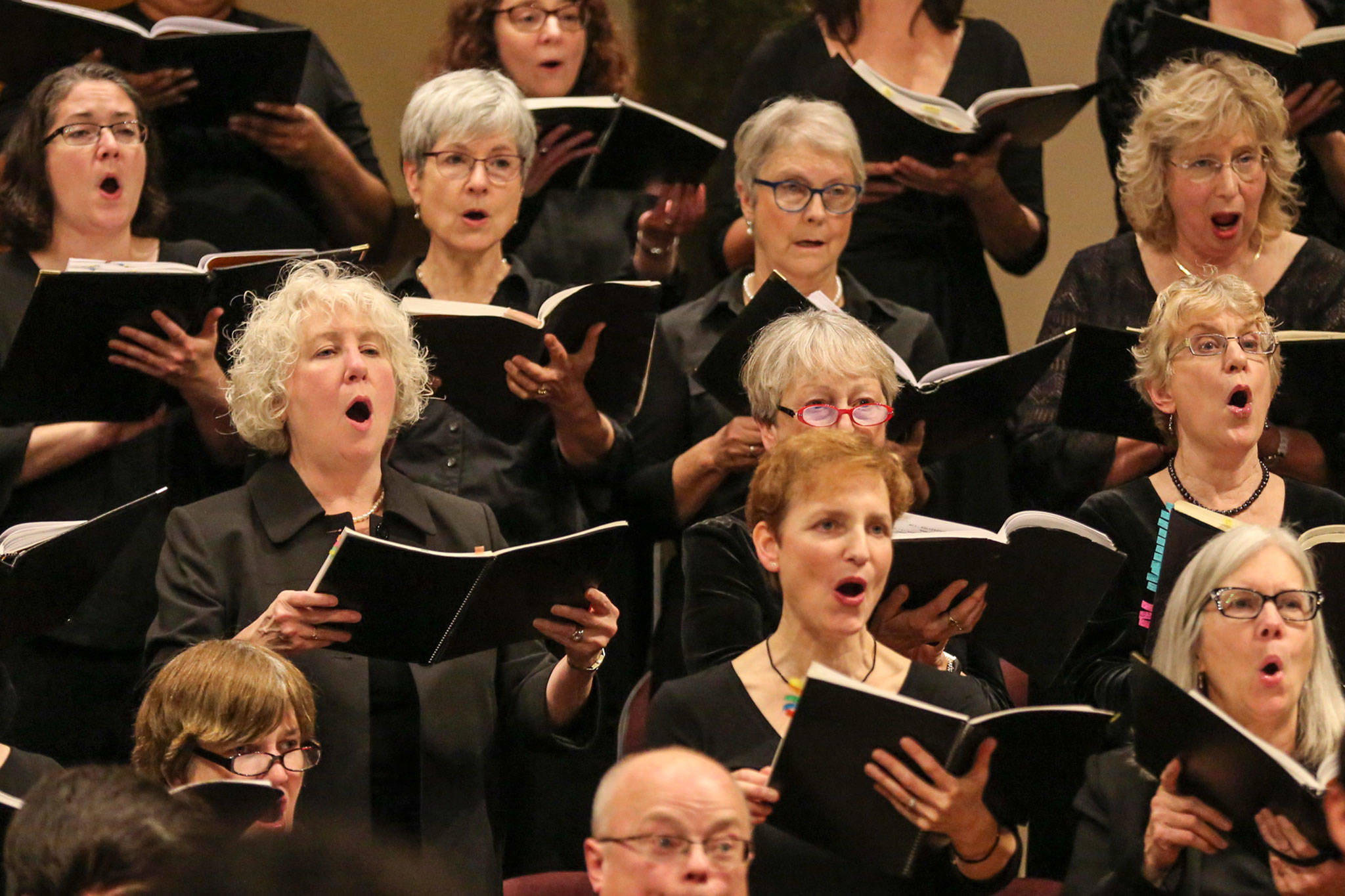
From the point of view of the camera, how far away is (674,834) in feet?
7.55

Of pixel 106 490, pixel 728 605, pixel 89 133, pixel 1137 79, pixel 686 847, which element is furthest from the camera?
pixel 1137 79

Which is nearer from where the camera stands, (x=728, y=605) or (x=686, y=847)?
(x=686, y=847)

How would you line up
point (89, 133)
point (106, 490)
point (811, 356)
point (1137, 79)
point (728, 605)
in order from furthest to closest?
point (1137, 79) → point (89, 133) → point (106, 490) → point (811, 356) → point (728, 605)

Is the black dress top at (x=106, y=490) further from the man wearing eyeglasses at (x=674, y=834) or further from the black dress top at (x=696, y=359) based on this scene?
the man wearing eyeglasses at (x=674, y=834)

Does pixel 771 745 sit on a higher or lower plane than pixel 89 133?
lower

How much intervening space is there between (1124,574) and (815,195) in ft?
3.33

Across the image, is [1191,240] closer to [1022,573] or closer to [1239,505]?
[1239,505]

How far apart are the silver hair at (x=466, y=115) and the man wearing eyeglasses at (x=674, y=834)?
5.81 feet

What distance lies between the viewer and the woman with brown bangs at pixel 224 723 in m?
2.64

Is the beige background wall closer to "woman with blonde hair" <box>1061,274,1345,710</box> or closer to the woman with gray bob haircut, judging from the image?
"woman with blonde hair" <box>1061,274,1345,710</box>

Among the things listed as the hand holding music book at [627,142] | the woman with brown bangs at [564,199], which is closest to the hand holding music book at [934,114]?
Result: the hand holding music book at [627,142]

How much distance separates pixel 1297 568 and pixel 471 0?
2.30 metres

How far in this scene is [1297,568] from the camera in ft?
9.42

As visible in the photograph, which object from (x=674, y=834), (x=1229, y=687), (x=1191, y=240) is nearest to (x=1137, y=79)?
(x=1191, y=240)
